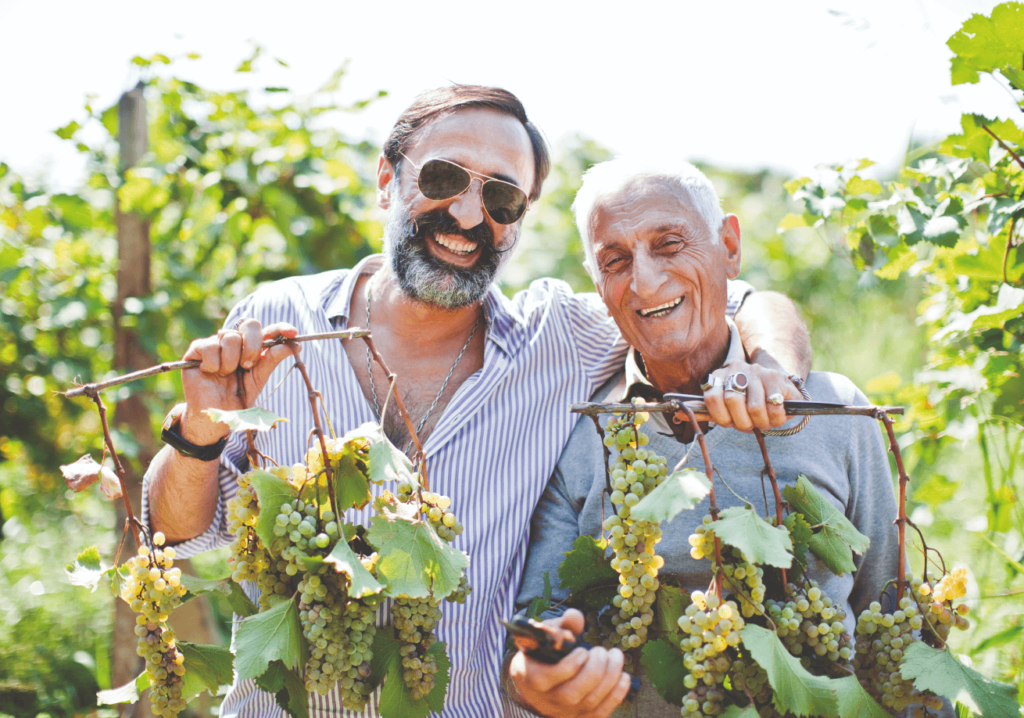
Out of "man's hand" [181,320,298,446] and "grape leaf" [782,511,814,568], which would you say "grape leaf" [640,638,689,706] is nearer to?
"grape leaf" [782,511,814,568]

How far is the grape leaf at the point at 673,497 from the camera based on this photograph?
118 centimetres

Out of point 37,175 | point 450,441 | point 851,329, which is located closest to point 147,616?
point 450,441

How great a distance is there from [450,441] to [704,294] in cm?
83

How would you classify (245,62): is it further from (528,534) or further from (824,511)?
(824,511)

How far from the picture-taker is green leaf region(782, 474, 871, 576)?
1435mm

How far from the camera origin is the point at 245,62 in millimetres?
3529

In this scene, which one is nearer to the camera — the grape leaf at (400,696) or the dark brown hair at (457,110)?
Result: the grape leaf at (400,696)

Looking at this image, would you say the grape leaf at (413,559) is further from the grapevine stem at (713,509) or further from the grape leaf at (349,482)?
the grapevine stem at (713,509)

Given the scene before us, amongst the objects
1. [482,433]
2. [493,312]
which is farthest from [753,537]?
[493,312]

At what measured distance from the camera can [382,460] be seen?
1.29 meters

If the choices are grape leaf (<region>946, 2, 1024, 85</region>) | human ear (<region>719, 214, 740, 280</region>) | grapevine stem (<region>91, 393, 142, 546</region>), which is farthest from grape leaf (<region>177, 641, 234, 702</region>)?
grape leaf (<region>946, 2, 1024, 85</region>)

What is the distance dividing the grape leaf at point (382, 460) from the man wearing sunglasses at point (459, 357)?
0.56 m

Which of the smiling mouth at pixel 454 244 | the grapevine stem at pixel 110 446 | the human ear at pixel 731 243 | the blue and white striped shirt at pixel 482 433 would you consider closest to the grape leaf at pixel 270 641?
the grapevine stem at pixel 110 446

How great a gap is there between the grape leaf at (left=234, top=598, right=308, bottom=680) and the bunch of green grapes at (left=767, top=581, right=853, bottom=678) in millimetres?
894
